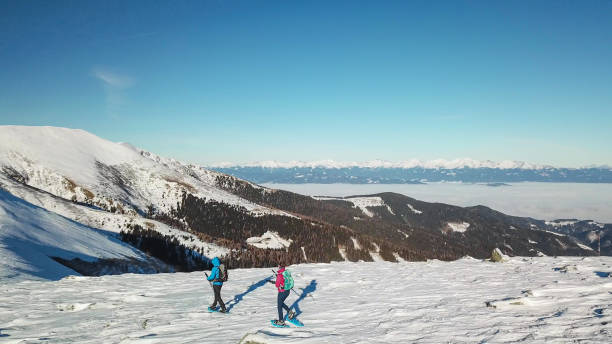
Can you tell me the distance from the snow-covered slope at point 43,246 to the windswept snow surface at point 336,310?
9872 millimetres

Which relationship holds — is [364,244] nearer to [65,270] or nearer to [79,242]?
[79,242]

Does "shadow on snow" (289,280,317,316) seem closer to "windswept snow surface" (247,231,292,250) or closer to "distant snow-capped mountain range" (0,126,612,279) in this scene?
"distant snow-capped mountain range" (0,126,612,279)

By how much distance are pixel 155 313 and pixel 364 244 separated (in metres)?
188

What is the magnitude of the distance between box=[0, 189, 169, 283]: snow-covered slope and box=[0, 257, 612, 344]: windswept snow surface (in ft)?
32.4

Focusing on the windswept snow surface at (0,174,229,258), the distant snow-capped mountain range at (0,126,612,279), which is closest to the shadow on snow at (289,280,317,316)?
the distant snow-capped mountain range at (0,126,612,279)

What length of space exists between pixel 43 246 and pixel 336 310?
50.9m

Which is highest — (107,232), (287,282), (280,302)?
(287,282)

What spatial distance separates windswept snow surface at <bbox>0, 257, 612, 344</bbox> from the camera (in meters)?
12.7

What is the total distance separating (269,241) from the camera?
6929 inches

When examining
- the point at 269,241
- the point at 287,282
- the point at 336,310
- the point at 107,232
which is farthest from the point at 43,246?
the point at 269,241

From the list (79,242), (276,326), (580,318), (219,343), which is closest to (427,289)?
(580,318)

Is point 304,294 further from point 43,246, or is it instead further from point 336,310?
point 43,246

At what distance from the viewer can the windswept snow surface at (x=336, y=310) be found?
12.7 meters

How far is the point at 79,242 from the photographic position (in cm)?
5966
